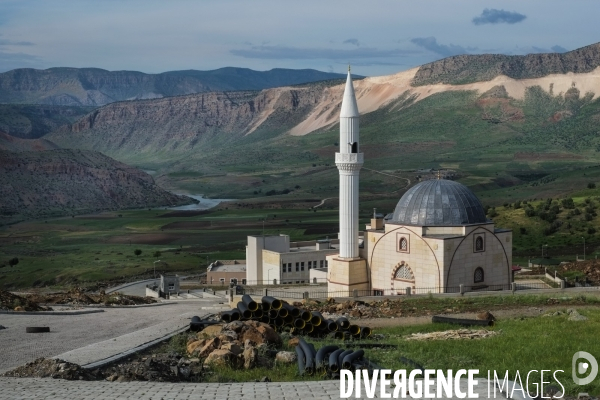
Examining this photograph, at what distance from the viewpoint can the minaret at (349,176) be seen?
46375 millimetres

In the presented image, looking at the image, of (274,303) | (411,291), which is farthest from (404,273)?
(274,303)

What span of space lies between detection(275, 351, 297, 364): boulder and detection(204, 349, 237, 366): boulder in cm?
99

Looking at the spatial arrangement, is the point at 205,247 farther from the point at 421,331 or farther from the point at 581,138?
the point at 581,138

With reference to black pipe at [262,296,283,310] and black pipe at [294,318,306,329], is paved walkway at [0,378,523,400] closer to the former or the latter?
black pipe at [294,318,306,329]

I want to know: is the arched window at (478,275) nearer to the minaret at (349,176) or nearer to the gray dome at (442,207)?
the gray dome at (442,207)

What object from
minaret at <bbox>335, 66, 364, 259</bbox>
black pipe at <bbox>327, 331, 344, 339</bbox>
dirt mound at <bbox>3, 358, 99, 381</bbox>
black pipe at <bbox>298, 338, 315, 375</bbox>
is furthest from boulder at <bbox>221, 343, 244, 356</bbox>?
minaret at <bbox>335, 66, 364, 259</bbox>

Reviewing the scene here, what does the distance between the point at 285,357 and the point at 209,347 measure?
187 centimetres

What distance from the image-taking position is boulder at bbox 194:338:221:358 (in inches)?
891

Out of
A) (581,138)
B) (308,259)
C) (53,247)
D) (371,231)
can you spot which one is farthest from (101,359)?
(581,138)

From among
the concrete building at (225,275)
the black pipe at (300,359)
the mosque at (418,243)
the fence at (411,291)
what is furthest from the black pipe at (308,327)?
the concrete building at (225,275)

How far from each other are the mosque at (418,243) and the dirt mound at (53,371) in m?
23.4

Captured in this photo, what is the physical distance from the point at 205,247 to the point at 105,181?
75.2 meters

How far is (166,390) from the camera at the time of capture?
61.7 ft

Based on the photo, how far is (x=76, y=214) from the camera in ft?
492
